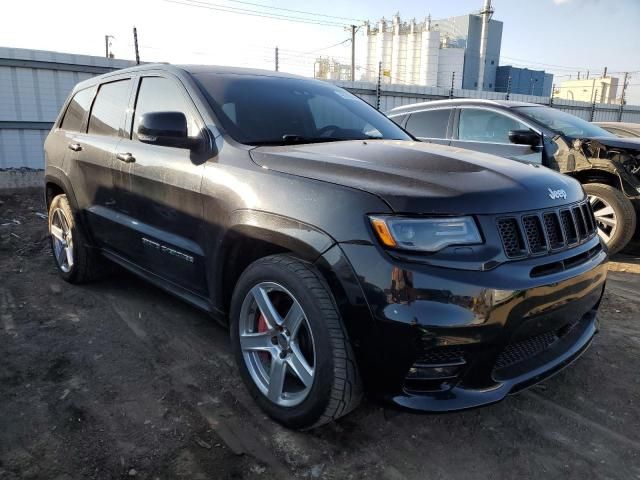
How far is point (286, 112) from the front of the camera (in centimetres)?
304

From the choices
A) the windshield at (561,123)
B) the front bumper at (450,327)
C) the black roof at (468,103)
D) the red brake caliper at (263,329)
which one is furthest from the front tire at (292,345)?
the black roof at (468,103)

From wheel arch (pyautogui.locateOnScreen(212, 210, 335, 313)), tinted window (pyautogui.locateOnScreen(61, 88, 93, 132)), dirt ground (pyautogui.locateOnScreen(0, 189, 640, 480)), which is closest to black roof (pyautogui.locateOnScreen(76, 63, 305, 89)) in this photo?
tinted window (pyautogui.locateOnScreen(61, 88, 93, 132))

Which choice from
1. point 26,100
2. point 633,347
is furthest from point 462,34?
point 633,347

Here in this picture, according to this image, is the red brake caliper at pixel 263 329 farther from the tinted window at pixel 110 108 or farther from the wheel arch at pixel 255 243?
the tinted window at pixel 110 108

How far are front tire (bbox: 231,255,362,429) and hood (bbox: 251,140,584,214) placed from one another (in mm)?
453

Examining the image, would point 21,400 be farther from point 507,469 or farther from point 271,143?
point 507,469

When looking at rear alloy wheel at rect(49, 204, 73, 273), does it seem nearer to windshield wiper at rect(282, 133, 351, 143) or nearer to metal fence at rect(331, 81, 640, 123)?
windshield wiper at rect(282, 133, 351, 143)

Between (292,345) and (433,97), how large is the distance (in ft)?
45.4

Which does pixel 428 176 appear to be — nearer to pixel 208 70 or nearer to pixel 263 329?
pixel 263 329

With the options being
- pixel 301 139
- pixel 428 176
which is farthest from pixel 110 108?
pixel 428 176

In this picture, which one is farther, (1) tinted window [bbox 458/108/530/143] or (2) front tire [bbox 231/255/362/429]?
(1) tinted window [bbox 458/108/530/143]

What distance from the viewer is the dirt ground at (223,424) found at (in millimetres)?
2074

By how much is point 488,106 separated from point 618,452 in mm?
4611

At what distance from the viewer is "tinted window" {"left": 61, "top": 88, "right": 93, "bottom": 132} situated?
411cm
